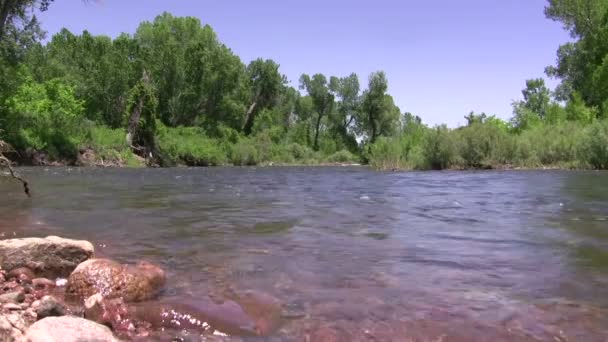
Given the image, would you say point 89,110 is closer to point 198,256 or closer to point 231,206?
point 231,206

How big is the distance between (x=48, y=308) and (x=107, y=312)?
1.61 feet

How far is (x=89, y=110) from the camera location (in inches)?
2192

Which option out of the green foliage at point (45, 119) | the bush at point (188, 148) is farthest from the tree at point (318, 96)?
the green foliage at point (45, 119)

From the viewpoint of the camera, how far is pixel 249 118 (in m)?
77.8

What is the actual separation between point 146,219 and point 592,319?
854 cm

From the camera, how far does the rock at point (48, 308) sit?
440 cm

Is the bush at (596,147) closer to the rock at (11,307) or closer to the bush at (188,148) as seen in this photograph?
the rock at (11,307)

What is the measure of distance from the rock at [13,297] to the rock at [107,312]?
1.86 ft

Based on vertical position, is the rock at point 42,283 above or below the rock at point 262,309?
above

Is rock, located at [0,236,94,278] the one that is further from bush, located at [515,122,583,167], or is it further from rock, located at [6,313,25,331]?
bush, located at [515,122,583,167]

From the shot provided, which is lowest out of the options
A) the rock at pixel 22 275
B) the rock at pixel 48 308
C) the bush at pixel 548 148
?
the rock at pixel 22 275

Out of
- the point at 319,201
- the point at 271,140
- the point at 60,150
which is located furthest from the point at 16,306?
the point at 271,140

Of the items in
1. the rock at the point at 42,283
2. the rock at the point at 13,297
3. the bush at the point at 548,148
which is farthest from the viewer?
the bush at the point at 548,148

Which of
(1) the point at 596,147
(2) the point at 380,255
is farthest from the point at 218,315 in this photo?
(1) the point at 596,147
